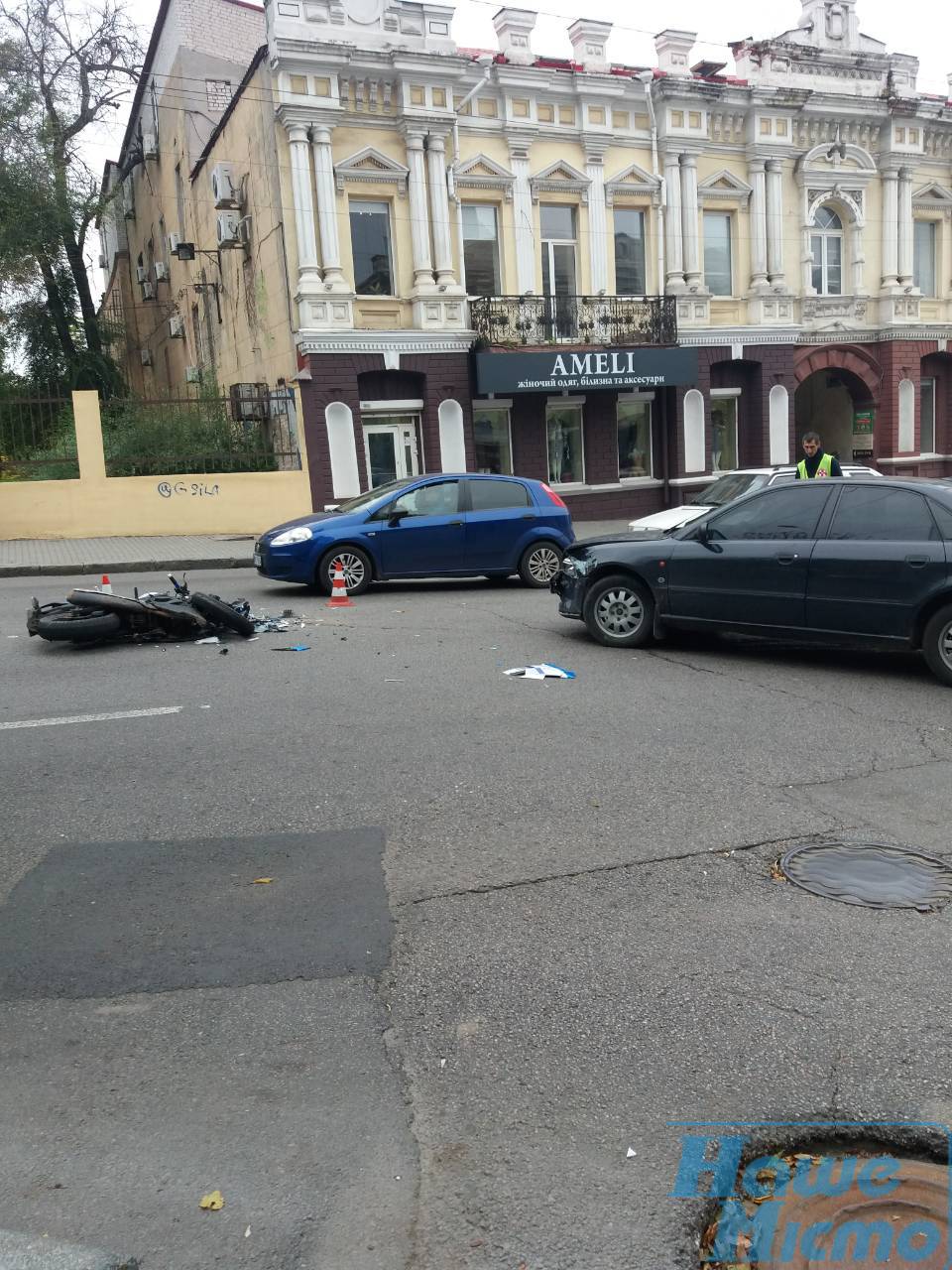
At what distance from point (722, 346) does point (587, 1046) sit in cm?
2399

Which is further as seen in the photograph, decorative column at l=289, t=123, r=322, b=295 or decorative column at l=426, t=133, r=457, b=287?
decorative column at l=426, t=133, r=457, b=287

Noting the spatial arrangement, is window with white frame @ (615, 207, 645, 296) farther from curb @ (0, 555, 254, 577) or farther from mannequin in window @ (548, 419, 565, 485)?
curb @ (0, 555, 254, 577)

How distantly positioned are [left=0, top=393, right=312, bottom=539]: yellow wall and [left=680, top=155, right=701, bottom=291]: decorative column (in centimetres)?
1069

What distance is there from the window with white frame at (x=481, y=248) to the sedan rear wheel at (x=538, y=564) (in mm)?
11059

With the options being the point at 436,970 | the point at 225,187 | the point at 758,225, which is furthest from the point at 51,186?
the point at 436,970

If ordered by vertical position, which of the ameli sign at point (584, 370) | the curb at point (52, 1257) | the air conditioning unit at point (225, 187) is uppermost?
the air conditioning unit at point (225, 187)

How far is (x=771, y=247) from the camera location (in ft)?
Result: 83.9

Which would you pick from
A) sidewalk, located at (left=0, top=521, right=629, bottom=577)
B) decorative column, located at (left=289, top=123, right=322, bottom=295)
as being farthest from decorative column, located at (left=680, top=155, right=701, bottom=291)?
sidewalk, located at (left=0, top=521, right=629, bottom=577)


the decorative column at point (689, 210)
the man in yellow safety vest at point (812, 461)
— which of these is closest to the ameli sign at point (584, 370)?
the decorative column at point (689, 210)

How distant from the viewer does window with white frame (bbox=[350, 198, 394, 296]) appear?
22.0m

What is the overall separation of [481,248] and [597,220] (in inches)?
110

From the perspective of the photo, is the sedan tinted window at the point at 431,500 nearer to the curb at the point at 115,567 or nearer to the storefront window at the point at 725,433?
the curb at the point at 115,567

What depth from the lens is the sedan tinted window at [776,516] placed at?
28.5 ft

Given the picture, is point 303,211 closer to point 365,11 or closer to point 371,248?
point 371,248
